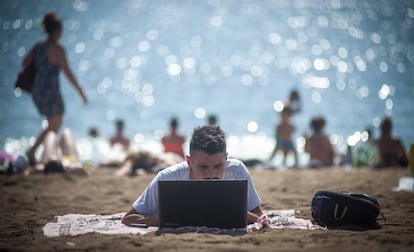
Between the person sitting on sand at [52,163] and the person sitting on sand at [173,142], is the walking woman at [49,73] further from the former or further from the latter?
the person sitting on sand at [173,142]

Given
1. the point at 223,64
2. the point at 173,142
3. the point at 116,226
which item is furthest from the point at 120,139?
the point at 223,64

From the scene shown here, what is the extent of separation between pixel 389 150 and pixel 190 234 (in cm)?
843

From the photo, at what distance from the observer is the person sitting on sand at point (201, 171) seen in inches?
165

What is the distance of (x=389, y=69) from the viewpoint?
32.6 m

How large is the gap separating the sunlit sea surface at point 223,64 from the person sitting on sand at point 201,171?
1822 cm

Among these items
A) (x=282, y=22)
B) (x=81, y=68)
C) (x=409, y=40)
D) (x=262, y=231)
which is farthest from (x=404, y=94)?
(x=262, y=231)

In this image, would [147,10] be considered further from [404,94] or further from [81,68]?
[404,94]

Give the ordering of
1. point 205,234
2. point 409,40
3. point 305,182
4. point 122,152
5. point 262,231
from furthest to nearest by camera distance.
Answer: point 409,40 < point 122,152 < point 305,182 < point 262,231 < point 205,234

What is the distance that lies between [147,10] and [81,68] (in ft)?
33.2

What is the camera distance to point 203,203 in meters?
4.14

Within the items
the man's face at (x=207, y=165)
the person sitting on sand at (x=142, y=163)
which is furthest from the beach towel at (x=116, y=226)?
the person sitting on sand at (x=142, y=163)

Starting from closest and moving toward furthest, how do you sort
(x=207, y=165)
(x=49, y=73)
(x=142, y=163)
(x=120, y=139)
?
(x=207, y=165), (x=49, y=73), (x=142, y=163), (x=120, y=139)

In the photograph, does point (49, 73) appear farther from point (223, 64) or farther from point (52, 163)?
point (223, 64)

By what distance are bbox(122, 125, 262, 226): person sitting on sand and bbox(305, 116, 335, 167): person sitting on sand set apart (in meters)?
8.25
